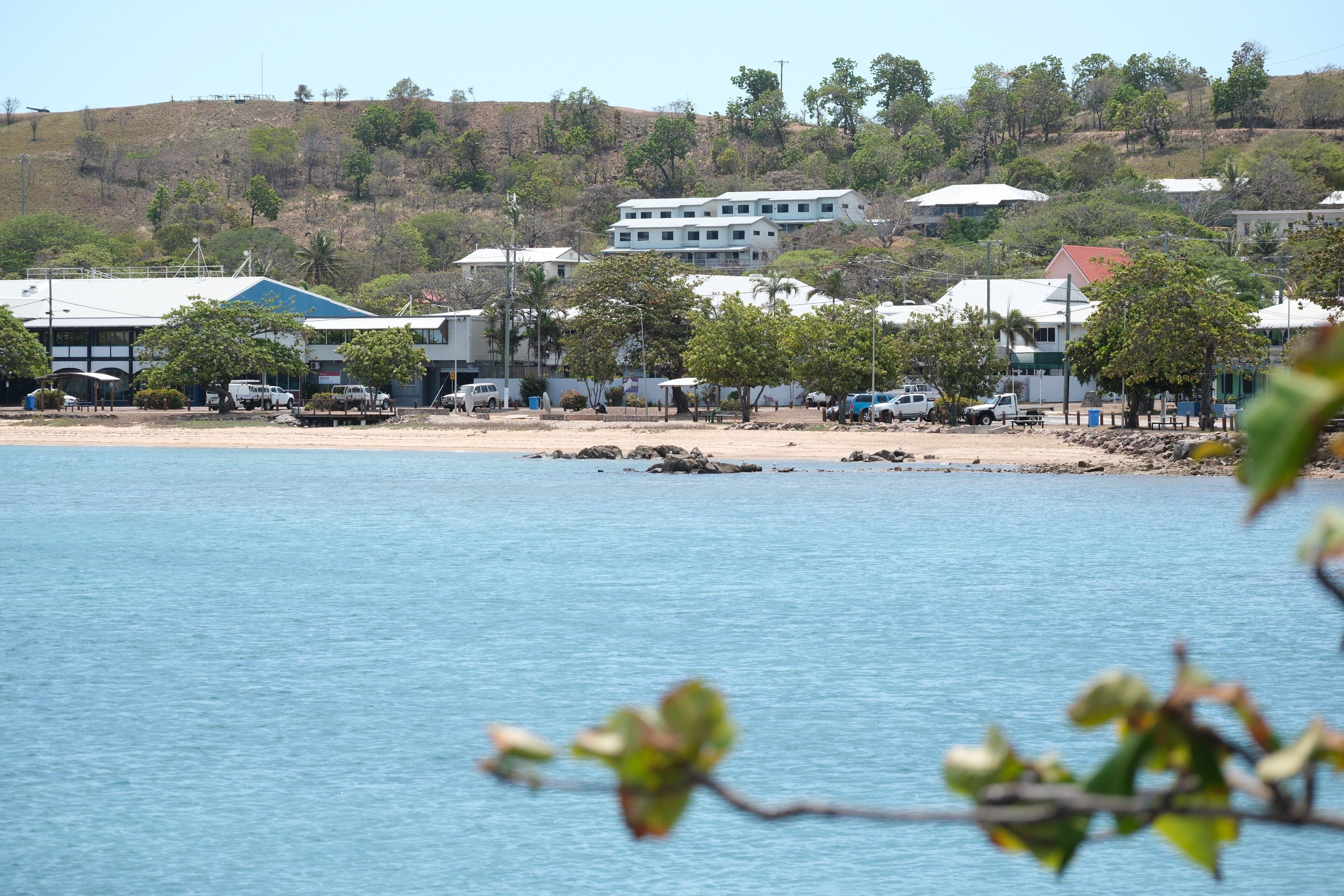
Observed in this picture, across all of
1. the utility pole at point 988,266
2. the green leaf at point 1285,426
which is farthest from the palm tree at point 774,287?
the green leaf at point 1285,426

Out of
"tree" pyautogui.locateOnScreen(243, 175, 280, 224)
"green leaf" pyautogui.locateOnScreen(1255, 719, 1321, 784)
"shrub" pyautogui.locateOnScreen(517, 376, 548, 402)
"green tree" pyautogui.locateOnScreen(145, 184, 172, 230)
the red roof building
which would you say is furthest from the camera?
"tree" pyautogui.locateOnScreen(243, 175, 280, 224)

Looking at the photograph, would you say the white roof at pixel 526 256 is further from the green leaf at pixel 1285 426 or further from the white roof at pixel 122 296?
the green leaf at pixel 1285 426

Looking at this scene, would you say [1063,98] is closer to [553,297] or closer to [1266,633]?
[553,297]

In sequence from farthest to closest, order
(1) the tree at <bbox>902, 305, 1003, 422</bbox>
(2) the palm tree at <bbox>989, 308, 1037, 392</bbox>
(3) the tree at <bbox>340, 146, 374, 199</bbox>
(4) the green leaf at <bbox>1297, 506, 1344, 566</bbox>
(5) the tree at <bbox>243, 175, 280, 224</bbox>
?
(3) the tree at <bbox>340, 146, 374, 199</bbox> < (5) the tree at <bbox>243, 175, 280, 224</bbox> < (2) the palm tree at <bbox>989, 308, 1037, 392</bbox> < (1) the tree at <bbox>902, 305, 1003, 422</bbox> < (4) the green leaf at <bbox>1297, 506, 1344, 566</bbox>

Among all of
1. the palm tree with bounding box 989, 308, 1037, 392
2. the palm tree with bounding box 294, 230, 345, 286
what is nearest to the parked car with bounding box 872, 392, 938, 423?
the palm tree with bounding box 989, 308, 1037, 392

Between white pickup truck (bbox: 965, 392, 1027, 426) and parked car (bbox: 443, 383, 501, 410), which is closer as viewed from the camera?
white pickup truck (bbox: 965, 392, 1027, 426)

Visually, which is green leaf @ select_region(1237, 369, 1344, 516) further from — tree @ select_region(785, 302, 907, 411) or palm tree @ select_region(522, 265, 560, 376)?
palm tree @ select_region(522, 265, 560, 376)

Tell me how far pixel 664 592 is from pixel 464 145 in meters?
158

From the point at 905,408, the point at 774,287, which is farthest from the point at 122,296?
the point at 905,408

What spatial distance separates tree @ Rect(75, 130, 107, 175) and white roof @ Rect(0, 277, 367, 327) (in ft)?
330

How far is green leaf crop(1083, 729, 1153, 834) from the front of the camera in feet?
6.90

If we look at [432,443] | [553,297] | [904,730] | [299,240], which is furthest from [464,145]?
[904,730]

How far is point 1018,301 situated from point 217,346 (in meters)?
44.2

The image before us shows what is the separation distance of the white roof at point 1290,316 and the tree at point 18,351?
184ft
